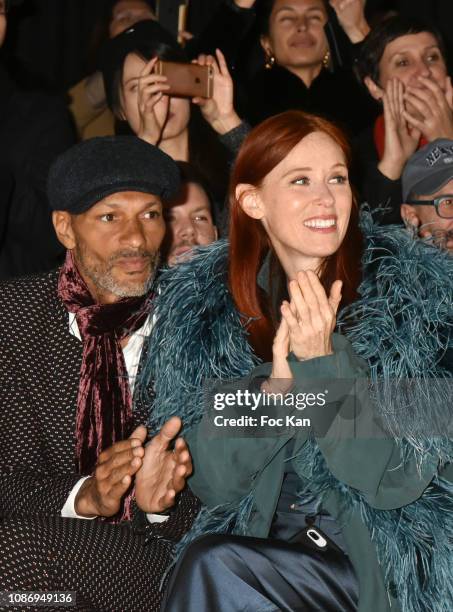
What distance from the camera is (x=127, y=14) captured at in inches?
166

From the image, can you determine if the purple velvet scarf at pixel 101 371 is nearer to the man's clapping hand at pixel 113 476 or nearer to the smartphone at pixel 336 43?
the man's clapping hand at pixel 113 476

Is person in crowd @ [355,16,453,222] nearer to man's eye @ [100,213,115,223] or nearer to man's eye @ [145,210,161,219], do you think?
man's eye @ [145,210,161,219]

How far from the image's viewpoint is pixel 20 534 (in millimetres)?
2166

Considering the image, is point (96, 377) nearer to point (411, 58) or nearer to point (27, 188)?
point (27, 188)

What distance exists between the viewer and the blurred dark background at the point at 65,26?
4719mm

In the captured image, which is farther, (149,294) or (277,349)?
(149,294)

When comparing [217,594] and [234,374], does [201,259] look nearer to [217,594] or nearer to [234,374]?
[234,374]

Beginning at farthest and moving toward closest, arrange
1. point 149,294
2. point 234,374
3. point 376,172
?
point 376,172, point 149,294, point 234,374

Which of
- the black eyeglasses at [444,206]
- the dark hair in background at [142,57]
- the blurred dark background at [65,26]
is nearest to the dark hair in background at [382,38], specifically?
the dark hair in background at [142,57]

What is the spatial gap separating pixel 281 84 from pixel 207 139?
323 mm

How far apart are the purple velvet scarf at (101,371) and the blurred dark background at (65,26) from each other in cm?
227

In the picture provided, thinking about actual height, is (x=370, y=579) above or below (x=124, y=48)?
below

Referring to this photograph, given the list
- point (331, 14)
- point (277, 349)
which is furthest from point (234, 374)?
point (331, 14)

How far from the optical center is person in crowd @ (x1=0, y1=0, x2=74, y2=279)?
11.1 ft
